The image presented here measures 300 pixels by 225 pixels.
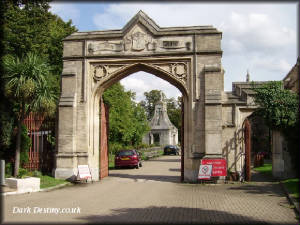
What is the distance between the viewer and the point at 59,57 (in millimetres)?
26406

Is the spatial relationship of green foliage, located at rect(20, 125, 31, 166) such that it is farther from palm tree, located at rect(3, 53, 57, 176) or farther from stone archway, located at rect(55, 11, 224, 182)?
palm tree, located at rect(3, 53, 57, 176)

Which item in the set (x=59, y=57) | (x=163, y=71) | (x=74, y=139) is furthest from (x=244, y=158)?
(x=59, y=57)

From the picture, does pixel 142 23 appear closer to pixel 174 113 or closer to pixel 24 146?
pixel 24 146

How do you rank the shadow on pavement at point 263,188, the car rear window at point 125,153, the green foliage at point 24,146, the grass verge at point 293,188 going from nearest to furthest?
the grass verge at point 293,188
the shadow on pavement at point 263,188
the green foliage at point 24,146
the car rear window at point 125,153

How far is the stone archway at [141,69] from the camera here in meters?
15.8

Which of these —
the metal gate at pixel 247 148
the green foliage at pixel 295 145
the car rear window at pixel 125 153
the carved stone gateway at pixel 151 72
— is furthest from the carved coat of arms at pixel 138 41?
the green foliage at pixel 295 145

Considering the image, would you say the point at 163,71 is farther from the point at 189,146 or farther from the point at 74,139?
the point at 74,139

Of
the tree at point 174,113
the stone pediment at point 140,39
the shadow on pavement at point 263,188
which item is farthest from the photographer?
the tree at point 174,113

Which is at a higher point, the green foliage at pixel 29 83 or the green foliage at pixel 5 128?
the green foliage at pixel 29 83

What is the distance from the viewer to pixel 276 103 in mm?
14938

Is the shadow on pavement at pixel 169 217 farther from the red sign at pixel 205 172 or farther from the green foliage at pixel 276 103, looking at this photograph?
the green foliage at pixel 276 103

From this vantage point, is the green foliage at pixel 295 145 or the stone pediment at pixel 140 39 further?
the stone pediment at pixel 140 39

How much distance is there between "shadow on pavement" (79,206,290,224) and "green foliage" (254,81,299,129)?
23.5 ft

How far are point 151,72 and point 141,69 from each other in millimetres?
531
